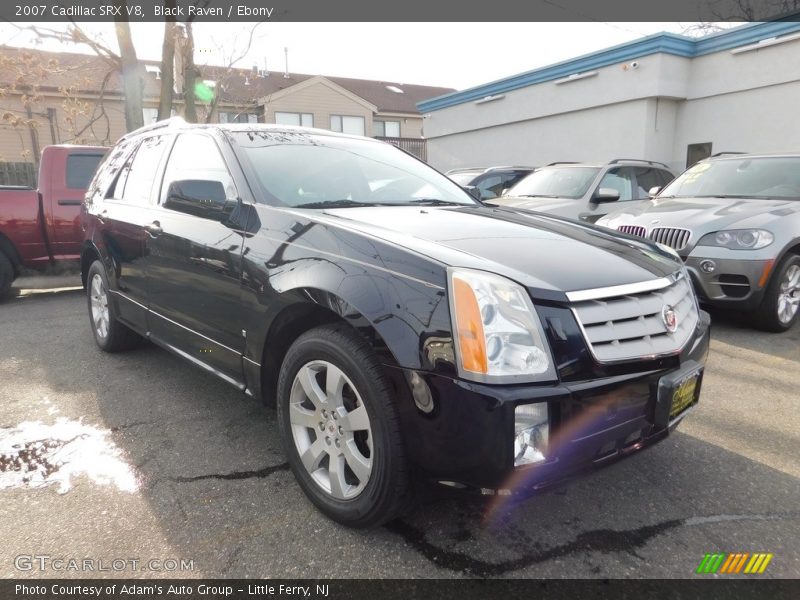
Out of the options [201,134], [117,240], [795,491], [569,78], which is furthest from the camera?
[569,78]

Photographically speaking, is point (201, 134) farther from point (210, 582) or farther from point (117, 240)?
point (210, 582)

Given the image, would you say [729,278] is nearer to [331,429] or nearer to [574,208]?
[574,208]

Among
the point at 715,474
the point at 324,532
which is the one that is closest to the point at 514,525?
the point at 324,532

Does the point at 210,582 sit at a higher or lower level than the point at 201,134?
lower

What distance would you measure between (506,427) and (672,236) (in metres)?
4.16

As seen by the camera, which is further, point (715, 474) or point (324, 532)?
point (715, 474)

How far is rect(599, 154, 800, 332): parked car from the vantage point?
4809mm

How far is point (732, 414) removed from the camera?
11.2ft

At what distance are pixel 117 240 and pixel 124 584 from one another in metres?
2.72

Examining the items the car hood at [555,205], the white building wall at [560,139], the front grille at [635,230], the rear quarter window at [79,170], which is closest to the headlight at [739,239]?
the front grille at [635,230]

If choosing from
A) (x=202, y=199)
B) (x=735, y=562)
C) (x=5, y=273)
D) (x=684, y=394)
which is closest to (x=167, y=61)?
(x=5, y=273)

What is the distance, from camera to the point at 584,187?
7.85 metres

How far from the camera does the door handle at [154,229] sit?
3.44 metres

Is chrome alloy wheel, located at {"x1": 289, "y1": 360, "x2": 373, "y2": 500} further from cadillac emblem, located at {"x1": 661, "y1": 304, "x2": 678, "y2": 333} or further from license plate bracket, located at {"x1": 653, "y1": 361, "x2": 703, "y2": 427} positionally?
cadillac emblem, located at {"x1": 661, "y1": 304, "x2": 678, "y2": 333}
